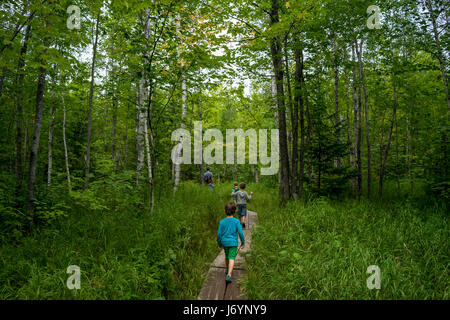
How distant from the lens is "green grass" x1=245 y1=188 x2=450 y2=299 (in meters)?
3.19

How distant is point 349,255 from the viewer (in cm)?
389

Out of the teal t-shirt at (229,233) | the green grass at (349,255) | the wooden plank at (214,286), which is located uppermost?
the teal t-shirt at (229,233)

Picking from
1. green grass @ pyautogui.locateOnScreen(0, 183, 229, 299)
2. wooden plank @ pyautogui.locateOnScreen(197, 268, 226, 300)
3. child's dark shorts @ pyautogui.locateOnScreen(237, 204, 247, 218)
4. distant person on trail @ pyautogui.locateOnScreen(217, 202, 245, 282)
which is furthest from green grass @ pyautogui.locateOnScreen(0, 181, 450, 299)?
child's dark shorts @ pyautogui.locateOnScreen(237, 204, 247, 218)

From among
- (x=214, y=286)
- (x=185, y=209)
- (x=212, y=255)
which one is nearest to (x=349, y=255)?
(x=214, y=286)

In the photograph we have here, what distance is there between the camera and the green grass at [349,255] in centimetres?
319

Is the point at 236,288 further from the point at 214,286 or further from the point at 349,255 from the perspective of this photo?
the point at 349,255

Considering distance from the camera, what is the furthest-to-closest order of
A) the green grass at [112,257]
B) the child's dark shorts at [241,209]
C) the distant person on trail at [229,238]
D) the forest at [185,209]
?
1. the child's dark shorts at [241,209]
2. the distant person on trail at [229,238]
3. the forest at [185,209]
4. the green grass at [112,257]

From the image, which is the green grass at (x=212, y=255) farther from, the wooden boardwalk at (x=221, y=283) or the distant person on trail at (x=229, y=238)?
the distant person on trail at (x=229, y=238)

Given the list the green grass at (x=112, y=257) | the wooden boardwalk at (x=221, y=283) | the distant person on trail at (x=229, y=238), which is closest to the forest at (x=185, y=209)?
the green grass at (x=112, y=257)

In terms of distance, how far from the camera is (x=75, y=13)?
13.9ft

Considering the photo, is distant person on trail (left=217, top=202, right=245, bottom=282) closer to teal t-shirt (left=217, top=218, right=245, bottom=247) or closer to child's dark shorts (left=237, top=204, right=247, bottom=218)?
teal t-shirt (left=217, top=218, right=245, bottom=247)

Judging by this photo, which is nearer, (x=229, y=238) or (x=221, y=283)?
(x=221, y=283)
